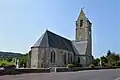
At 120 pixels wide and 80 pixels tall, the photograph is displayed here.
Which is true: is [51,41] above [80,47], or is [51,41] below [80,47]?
above

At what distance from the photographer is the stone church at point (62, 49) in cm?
5622

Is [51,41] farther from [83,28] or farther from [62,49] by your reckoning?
[83,28]

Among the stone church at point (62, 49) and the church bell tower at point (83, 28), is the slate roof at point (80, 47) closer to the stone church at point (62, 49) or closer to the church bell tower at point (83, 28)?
the stone church at point (62, 49)

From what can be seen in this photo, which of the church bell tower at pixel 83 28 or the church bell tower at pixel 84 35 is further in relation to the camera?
the church bell tower at pixel 83 28

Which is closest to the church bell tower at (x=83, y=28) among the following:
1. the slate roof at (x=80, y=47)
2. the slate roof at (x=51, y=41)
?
the slate roof at (x=80, y=47)

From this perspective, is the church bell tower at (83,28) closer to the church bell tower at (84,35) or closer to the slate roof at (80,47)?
the church bell tower at (84,35)

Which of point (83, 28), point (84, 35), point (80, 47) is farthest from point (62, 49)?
point (83, 28)

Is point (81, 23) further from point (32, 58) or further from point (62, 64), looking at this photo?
point (32, 58)

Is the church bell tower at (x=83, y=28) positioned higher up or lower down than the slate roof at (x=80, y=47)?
higher up

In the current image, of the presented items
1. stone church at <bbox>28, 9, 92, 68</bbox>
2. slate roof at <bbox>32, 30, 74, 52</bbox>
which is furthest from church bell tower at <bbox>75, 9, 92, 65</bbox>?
slate roof at <bbox>32, 30, 74, 52</bbox>

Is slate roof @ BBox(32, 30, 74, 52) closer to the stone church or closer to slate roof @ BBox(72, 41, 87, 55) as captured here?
the stone church

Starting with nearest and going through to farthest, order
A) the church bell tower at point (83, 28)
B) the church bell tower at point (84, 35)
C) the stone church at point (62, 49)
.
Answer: the stone church at point (62, 49) → the church bell tower at point (84, 35) → the church bell tower at point (83, 28)

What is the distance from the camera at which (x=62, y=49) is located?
63.8 meters

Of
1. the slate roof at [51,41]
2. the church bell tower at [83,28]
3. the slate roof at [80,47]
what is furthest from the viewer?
the church bell tower at [83,28]
